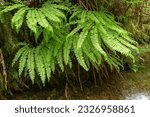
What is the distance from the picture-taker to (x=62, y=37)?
3125 millimetres

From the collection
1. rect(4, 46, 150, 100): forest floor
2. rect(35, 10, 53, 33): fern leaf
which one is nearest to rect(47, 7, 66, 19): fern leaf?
rect(35, 10, 53, 33): fern leaf

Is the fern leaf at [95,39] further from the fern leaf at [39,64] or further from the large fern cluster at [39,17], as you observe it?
the fern leaf at [39,64]

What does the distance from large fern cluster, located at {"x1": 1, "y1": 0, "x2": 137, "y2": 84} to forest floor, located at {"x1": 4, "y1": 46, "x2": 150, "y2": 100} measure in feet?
1.17

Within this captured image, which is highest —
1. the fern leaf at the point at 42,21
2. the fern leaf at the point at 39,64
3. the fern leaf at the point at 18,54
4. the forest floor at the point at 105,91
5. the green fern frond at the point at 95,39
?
the fern leaf at the point at 42,21

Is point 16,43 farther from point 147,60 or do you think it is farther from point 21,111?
point 147,60

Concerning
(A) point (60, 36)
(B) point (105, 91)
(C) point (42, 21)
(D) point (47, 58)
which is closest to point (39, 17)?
(C) point (42, 21)

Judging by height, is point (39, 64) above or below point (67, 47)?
below

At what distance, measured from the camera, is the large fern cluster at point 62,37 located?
9.53 feet

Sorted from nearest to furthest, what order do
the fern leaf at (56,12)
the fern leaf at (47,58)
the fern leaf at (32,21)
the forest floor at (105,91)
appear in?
the fern leaf at (32,21) < the fern leaf at (56,12) < the fern leaf at (47,58) < the forest floor at (105,91)

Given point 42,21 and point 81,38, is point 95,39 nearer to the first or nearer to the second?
point 81,38

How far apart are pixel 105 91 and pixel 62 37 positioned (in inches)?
31.4

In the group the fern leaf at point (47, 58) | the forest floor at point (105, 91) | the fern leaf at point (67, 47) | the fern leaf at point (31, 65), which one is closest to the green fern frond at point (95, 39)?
the fern leaf at point (67, 47)

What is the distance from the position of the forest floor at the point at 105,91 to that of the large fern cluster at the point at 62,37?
358mm

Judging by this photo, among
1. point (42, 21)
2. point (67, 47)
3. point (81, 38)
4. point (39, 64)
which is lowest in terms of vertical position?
point (39, 64)
